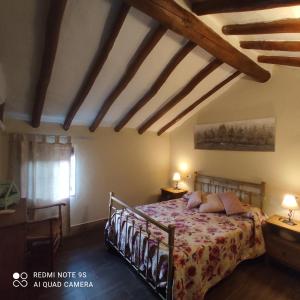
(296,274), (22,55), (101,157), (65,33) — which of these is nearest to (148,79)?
(65,33)

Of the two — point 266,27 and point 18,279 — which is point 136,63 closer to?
point 266,27

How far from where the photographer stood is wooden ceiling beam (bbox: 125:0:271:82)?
1951 mm

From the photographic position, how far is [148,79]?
337 centimetres

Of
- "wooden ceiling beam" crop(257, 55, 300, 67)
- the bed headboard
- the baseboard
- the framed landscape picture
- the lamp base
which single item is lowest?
the baseboard

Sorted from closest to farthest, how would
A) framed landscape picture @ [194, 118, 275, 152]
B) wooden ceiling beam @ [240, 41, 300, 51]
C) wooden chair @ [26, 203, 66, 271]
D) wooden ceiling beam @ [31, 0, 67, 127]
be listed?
wooden ceiling beam @ [31, 0, 67, 127] < wooden ceiling beam @ [240, 41, 300, 51] < wooden chair @ [26, 203, 66, 271] < framed landscape picture @ [194, 118, 275, 152]

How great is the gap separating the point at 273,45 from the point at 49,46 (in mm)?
2746

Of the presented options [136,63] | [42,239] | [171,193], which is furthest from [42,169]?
[171,193]

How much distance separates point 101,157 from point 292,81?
3903 mm

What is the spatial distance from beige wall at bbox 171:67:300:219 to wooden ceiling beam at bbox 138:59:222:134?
1.08 m

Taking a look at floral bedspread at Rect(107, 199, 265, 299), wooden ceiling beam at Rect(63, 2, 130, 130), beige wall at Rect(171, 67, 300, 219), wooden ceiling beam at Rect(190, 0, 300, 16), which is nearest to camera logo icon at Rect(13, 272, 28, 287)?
floral bedspread at Rect(107, 199, 265, 299)

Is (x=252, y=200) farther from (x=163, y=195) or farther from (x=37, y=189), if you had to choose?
(x=37, y=189)

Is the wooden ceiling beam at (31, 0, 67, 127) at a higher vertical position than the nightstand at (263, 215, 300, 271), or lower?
higher

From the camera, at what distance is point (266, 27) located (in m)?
2.20

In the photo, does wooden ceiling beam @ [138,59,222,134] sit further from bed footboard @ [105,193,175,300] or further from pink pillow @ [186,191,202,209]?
bed footboard @ [105,193,175,300]
